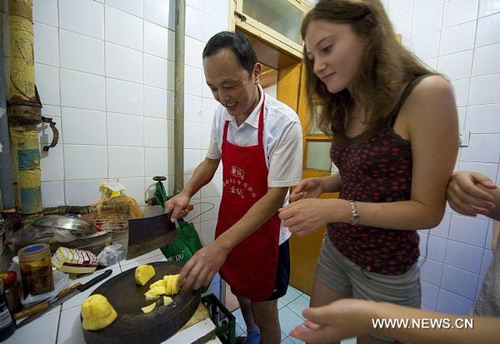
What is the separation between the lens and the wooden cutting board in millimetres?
442

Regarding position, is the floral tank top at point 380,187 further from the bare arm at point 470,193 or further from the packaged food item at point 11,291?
the packaged food item at point 11,291

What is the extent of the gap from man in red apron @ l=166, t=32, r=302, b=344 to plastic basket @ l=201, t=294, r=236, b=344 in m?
0.12

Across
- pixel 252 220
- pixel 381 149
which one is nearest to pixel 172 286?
pixel 252 220

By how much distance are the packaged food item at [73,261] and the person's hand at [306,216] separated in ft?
2.23

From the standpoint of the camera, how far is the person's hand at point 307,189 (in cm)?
70

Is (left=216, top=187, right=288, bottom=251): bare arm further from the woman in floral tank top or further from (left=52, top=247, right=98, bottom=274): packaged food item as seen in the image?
(left=52, top=247, right=98, bottom=274): packaged food item

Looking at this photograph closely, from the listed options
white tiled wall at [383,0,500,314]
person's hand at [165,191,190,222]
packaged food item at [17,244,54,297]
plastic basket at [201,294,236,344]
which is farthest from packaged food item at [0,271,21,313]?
white tiled wall at [383,0,500,314]

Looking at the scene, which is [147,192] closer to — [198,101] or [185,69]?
[198,101]

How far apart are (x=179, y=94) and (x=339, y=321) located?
3.83 ft

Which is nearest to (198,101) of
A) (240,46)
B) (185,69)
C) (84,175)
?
(185,69)

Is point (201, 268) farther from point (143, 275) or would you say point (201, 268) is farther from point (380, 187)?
point (380, 187)

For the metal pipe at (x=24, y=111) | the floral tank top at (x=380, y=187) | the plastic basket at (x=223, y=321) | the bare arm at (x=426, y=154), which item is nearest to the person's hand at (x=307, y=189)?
the floral tank top at (x=380, y=187)

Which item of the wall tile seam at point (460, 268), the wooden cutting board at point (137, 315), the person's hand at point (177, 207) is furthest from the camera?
the wall tile seam at point (460, 268)

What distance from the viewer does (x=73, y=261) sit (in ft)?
2.20
